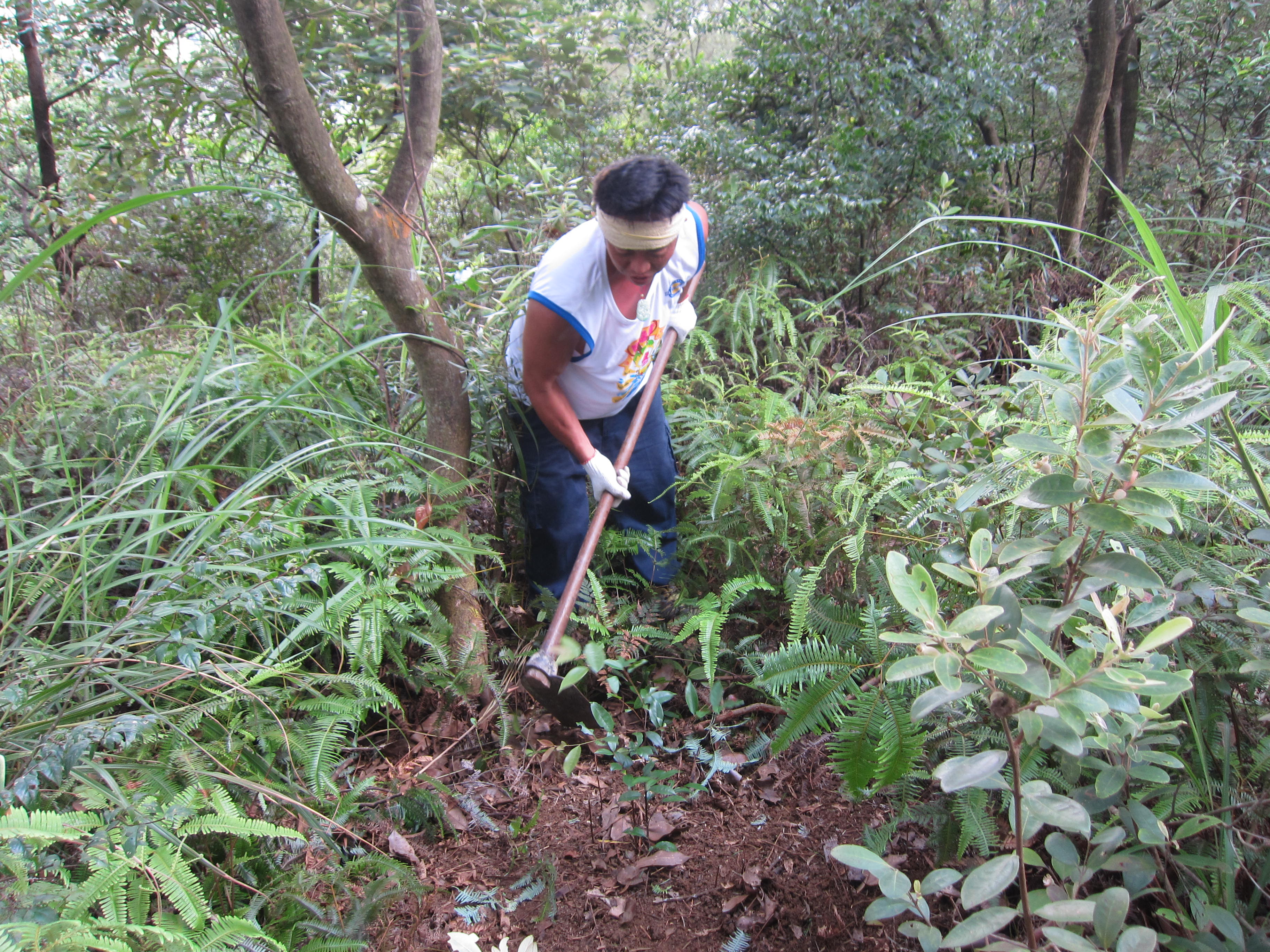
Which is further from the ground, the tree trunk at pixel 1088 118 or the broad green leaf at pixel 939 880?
the tree trunk at pixel 1088 118

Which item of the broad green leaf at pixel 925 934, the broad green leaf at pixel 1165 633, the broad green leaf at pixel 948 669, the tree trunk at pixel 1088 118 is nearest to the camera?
the broad green leaf at pixel 1165 633

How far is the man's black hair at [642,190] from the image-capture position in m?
2.18

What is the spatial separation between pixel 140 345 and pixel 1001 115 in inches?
220

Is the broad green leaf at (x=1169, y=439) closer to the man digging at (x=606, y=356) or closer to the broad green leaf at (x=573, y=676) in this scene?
the broad green leaf at (x=573, y=676)

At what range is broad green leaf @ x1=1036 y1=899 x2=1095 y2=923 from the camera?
0.98 metres

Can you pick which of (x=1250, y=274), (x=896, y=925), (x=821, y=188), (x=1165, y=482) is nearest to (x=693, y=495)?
(x=896, y=925)

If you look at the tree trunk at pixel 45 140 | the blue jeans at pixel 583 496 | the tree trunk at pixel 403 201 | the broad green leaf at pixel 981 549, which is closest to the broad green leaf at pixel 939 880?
the broad green leaf at pixel 981 549

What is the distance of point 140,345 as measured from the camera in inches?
143

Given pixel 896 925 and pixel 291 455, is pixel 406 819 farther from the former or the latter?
pixel 896 925

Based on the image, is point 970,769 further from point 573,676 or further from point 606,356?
point 606,356

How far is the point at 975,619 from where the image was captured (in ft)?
3.13

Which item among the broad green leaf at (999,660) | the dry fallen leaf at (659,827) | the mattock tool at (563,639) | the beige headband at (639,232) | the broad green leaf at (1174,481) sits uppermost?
the beige headband at (639,232)

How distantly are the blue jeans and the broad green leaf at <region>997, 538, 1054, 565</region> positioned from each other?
1671 mm

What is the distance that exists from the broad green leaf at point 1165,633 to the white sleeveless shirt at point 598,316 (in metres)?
1.80
